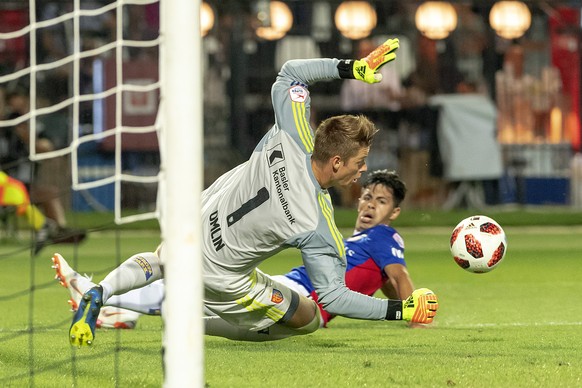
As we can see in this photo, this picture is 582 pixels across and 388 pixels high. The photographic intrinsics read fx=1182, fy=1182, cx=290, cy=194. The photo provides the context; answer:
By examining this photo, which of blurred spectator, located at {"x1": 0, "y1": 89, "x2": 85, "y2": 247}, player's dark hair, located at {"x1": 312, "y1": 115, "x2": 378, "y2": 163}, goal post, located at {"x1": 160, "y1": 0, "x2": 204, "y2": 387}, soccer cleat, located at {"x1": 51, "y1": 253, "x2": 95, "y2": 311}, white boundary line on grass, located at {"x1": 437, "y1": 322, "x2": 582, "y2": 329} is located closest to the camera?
goal post, located at {"x1": 160, "y1": 0, "x2": 204, "y2": 387}

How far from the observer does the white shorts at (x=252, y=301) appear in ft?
19.7

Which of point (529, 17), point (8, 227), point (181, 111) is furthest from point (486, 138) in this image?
point (181, 111)

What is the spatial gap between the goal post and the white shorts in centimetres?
187

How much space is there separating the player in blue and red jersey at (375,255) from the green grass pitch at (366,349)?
0.88ft

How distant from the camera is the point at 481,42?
1661cm

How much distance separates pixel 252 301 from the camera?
6.11 m

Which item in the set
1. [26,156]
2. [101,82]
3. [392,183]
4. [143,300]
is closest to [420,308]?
[143,300]

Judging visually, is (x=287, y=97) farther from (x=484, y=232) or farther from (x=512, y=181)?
(x=512, y=181)

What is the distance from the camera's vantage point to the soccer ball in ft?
22.2

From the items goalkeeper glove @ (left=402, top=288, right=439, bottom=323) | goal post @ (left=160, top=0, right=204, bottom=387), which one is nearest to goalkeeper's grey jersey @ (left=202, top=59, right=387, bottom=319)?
goalkeeper glove @ (left=402, top=288, right=439, bottom=323)

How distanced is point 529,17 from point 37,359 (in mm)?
12484

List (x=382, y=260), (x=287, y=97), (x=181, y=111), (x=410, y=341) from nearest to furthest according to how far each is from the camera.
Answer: (x=181, y=111), (x=287, y=97), (x=410, y=341), (x=382, y=260)

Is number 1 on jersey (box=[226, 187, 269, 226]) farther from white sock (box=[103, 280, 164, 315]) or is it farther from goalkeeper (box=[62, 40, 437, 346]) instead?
white sock (box=[103, 280, 164, 315])

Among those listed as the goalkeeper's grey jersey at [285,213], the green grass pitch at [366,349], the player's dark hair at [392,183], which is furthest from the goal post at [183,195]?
the player's dark hair at [392,183]
